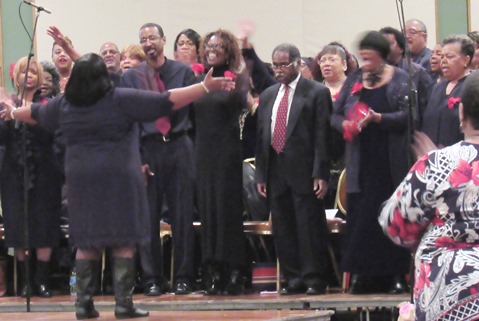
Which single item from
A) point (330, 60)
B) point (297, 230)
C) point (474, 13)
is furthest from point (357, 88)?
point (474, 13)

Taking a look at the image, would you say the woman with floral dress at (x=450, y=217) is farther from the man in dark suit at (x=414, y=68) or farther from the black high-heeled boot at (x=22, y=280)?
the black high-heeled boot at (x=22, y=280)

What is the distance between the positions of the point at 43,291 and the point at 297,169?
7.14 ft

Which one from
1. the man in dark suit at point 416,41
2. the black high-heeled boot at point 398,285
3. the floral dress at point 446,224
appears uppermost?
the man in dark suit at point 416,41

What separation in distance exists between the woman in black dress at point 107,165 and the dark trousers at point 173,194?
1635mm

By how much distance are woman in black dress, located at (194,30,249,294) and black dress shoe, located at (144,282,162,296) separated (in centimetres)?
34

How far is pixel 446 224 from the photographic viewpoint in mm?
4277

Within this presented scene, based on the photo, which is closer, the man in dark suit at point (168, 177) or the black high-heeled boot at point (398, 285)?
the black high-heeled boot at point (398, 285)

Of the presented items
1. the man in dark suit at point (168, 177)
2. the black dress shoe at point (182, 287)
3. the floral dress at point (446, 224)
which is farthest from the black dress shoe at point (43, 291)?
the floral dress at point (446, 224)

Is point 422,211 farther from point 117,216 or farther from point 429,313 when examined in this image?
point 117,216

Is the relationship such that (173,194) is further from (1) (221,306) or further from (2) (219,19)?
(2) (219,19)

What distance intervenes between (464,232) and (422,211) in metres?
0.16

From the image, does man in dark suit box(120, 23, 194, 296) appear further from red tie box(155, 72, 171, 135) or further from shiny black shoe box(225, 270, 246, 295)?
shiny black shoe box(225, 270, 246, 295)

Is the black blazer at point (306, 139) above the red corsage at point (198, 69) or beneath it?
beneath

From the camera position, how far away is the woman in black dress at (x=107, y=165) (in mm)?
6746
